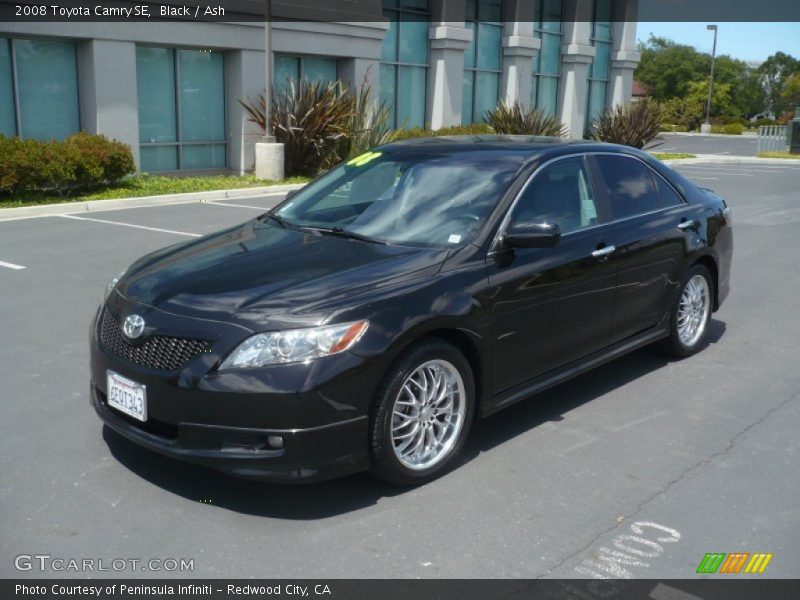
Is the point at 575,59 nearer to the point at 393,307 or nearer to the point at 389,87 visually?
the point at 389,87

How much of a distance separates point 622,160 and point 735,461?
89.1 inches

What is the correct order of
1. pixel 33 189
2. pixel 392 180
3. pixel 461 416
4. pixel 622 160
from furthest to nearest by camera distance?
pixel 33 189 → pixel 622 160 → pixel 392 180 → pixel 461 416

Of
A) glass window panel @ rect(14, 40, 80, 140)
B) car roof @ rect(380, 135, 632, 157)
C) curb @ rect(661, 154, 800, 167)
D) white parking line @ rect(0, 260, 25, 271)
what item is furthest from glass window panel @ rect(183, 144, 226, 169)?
curb @ rect(661, 154, 800, 167)

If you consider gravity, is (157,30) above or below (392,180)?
above

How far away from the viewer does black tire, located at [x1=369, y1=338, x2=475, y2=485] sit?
406 centimetres

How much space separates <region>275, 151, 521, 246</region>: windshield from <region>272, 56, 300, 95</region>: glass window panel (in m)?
15.8

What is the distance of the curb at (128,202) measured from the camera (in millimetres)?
13633

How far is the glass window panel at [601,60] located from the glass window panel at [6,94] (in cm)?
2401

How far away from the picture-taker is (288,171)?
20.3 meters

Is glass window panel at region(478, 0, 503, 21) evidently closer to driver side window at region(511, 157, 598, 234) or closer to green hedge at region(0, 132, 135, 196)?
green hedge at region(0, 132, 135, 196)

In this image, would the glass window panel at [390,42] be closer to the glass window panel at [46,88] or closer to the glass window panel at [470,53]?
the glass window panel at [470,53]
